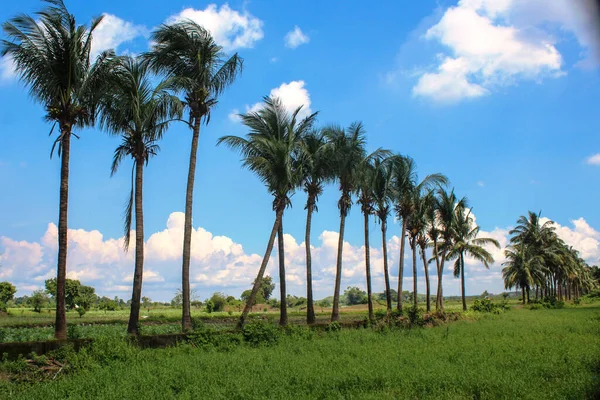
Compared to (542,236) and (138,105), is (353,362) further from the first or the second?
(542,236)

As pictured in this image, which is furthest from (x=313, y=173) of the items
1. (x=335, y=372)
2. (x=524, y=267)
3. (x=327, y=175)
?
(x=524, y=267)

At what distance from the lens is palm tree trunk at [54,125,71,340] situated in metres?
14.0

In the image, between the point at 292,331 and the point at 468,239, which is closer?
the point at 292,331

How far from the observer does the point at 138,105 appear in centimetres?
1648

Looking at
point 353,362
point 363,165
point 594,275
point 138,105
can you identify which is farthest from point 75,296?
point 594,275

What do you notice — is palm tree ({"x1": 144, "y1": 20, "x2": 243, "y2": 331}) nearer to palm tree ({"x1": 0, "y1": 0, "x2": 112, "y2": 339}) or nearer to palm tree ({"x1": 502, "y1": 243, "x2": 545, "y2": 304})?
palm tree ({"x1": 0, "y1": 0, "x2": 112, "y2": 339})

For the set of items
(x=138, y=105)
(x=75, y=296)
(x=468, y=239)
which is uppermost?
(x=138, y=105)

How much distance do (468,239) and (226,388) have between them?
40.1 metres

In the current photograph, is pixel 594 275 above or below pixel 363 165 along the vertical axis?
below

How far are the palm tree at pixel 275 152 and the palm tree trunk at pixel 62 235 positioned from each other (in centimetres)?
735

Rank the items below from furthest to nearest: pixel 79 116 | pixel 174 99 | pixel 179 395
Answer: pixel 174 99
pixel 79 116
pixel 179 395

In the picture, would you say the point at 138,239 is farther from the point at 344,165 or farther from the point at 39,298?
the point at 39,298

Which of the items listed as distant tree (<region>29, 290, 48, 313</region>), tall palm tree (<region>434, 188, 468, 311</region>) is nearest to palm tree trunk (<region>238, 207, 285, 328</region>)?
tall palm tree (<region>434, 188, 468, 311</region>)

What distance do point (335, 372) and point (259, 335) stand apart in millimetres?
5820
